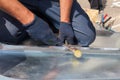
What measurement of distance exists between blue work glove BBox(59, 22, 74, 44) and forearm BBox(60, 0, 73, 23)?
0.02 m

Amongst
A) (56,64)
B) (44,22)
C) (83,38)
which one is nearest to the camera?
(56,64)

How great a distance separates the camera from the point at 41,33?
5.32ft

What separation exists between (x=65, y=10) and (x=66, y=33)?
11 cm

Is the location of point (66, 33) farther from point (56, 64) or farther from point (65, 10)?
point (56, 64)

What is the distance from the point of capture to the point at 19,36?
1.70 metres

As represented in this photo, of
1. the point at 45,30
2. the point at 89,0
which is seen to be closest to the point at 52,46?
the point at 45,30

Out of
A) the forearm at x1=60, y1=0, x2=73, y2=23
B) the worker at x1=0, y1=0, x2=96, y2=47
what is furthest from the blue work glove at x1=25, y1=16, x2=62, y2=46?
the forearm at x1=60, y1=0, x2=73, y2=23

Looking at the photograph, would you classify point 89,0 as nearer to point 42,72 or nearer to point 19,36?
point 19,36

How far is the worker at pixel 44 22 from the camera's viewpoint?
1569 millimetres

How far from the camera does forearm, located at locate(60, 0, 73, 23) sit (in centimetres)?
171

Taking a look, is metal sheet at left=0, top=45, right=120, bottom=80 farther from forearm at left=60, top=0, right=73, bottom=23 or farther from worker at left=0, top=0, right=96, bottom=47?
forearm at left=60, top=0, right=73, bottom=23

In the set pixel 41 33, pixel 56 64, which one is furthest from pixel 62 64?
pixel 41 33

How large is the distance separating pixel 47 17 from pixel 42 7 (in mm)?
57

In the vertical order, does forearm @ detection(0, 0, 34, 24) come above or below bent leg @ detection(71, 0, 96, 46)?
above
